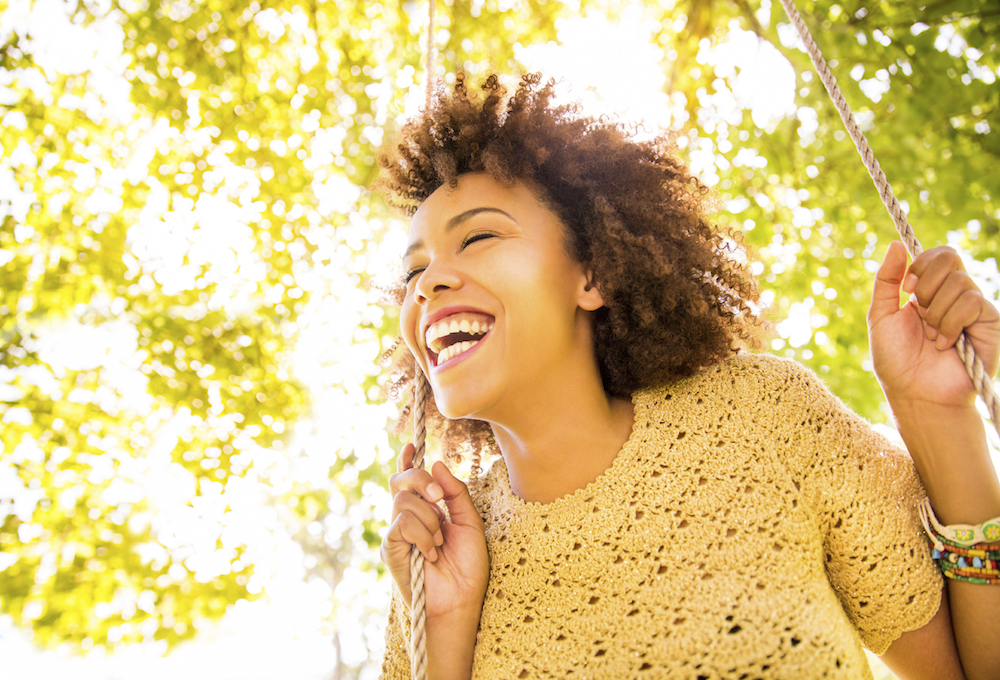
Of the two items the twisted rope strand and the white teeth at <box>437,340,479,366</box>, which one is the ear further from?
the twisted rope strand

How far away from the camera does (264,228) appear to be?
278 centimetres

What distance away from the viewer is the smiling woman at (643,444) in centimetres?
109

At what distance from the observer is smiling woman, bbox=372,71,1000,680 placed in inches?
42.8

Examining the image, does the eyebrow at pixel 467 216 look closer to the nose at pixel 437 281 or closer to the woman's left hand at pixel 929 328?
the nose at pixel 437 281

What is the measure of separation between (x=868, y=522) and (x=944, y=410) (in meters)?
0.23

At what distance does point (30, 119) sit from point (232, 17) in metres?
0.89

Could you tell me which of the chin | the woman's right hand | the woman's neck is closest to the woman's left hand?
the woman's neck

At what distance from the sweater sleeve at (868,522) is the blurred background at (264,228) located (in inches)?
44.6

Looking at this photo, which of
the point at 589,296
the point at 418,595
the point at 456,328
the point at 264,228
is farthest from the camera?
the point at 264,228

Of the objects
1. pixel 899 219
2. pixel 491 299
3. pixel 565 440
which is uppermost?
pixel 491 299

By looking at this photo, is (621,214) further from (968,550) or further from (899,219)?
(968,550)

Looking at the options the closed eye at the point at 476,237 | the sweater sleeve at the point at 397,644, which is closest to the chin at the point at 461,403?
the closed eye at the point at 476,237

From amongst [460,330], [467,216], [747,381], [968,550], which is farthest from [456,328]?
[968,550]

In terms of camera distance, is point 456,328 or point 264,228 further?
point 264,228
